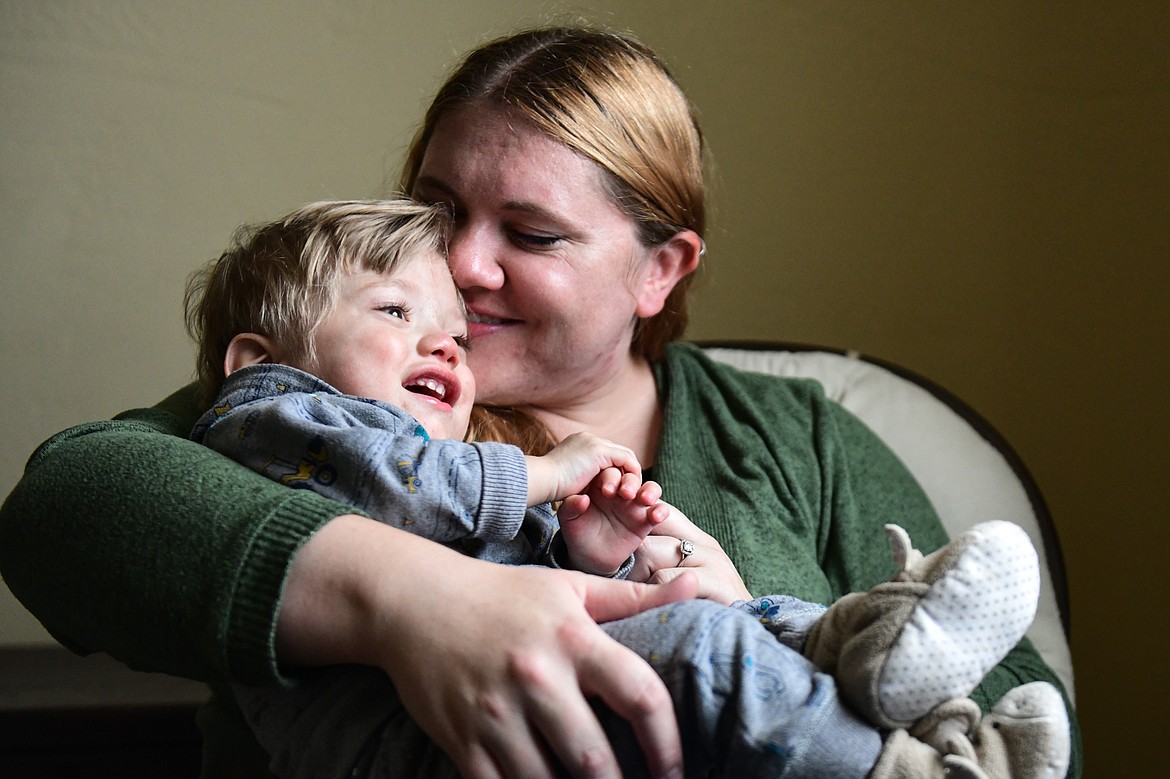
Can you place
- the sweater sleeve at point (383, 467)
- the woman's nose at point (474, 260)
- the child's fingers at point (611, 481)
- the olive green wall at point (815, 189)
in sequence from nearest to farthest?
the sweater sleeve at point (383, 467) < the child's fingers at point (611, 481) < the woman's nose at point (474, 260) < the olive green wall at point (815, 189)

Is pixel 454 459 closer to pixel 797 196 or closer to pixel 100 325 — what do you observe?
pixel 100 325

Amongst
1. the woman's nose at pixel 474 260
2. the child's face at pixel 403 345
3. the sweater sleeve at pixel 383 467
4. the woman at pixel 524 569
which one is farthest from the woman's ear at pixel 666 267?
the sweater sleeve at pixel 383 467

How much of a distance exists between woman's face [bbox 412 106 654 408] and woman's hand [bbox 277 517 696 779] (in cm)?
55

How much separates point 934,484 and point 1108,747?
0.83m

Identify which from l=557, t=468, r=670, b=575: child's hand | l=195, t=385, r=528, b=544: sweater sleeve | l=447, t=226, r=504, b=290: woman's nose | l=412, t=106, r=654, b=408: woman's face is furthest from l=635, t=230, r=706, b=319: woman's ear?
l=195, t=385, r=528, b=544: sweater sleeve

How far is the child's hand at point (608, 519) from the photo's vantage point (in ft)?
3.44

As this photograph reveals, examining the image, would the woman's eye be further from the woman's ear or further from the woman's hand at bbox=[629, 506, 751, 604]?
the woman's hand at bbox=[629, 506, 751, 604]

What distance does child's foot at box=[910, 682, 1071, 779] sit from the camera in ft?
2.60

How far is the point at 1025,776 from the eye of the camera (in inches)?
31.3

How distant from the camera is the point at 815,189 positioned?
7.39ft

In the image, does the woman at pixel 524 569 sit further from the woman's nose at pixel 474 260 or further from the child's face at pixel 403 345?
the child's face at pixel 403 345

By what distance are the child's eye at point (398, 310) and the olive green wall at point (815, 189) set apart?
0.88 meters

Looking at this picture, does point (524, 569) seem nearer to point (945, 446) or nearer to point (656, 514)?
point (656, 514)

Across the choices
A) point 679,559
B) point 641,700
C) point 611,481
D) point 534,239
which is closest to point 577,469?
point 611,481
